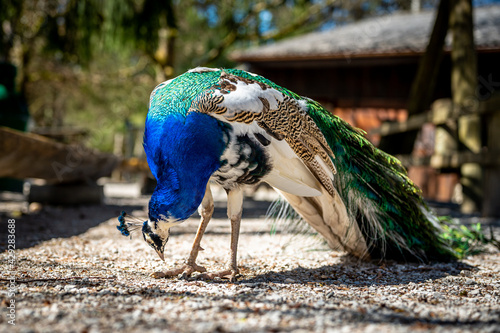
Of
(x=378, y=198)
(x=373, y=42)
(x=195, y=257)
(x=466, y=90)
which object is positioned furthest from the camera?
(x=373, y=42)

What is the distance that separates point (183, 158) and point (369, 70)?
27.2 feet

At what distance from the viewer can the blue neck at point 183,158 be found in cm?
250

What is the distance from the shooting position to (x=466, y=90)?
6.41 m

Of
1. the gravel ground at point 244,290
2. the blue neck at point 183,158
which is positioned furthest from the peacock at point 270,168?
the gravel ground at point 244,290

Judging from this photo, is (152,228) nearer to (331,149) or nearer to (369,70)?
(331,149)

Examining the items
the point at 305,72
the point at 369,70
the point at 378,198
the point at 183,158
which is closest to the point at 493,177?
the point at 378,198

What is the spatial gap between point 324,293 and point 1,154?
138 inches

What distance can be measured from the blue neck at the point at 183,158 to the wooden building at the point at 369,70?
274 inches

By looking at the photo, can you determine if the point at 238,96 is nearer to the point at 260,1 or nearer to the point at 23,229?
the point at 23,229

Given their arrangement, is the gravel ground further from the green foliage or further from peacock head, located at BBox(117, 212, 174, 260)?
the green foliage

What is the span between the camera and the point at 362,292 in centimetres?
248

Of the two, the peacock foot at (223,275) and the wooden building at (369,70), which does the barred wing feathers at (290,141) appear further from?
the wooden building at (369,70)

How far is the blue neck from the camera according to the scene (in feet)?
8.20

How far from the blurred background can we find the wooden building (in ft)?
0.08
